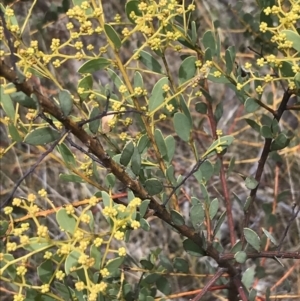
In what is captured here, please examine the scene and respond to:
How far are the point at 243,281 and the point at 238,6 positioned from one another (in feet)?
2.16

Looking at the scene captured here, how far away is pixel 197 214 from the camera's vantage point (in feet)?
2.49

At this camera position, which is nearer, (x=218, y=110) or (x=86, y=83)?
(x=86, y=83)

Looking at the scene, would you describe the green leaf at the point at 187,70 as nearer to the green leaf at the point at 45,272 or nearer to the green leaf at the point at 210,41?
the green leaf at the point at 210,41

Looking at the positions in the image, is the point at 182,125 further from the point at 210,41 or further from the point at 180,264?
the point at 180,264

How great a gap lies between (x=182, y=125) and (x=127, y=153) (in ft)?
0.45

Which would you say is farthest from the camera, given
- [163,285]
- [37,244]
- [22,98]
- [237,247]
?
[163,285]

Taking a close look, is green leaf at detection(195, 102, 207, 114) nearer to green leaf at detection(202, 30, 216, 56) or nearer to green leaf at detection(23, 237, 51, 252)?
green leaf at detection(202, 30, 216, 56)

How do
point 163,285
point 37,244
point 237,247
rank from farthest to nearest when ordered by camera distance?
1. point 163,285
2. point 237,247
3. point 37,244

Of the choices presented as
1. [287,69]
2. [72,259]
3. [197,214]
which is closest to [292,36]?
[287,69]

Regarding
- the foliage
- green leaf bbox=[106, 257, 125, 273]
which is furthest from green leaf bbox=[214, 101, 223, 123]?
green leaf bbox=[106, 257, 125, 273]

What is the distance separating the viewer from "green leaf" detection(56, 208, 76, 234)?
0.62 metres

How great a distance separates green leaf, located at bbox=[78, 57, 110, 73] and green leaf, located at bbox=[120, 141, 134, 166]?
13 centimetres

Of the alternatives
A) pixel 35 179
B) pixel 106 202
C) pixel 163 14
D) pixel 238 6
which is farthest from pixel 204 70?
pixel 35 179

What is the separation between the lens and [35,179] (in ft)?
6.06
